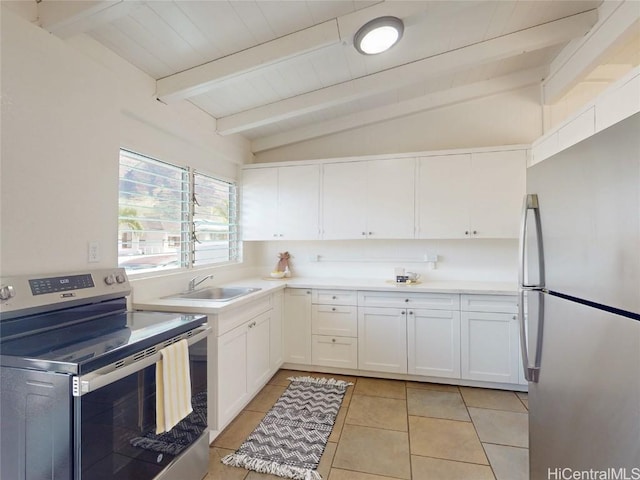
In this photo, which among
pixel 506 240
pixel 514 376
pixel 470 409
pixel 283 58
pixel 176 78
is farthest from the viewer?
pixel 506 240

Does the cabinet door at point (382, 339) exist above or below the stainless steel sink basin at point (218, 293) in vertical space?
below

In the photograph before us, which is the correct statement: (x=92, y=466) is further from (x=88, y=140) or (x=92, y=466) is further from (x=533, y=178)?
(x=533, y=178)

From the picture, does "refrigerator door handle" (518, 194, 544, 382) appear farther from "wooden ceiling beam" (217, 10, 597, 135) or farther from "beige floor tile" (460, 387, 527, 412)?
"wooden ceiling beam" (217, 10, 597, 135)

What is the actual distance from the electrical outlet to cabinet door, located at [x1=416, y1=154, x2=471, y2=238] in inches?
104

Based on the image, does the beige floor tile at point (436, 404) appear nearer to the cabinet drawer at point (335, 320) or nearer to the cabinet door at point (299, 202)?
the cabinet drawer at point (335, 320)

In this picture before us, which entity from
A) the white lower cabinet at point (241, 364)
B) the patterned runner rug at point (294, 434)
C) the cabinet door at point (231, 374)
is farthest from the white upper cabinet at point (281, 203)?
the patterned runner rug at point (294, 434)

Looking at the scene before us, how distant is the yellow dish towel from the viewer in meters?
1.41

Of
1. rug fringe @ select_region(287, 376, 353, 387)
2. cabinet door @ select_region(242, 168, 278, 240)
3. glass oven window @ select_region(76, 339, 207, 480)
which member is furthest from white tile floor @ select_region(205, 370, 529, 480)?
cabinet door @ select_region(242, 168, 278, 240)

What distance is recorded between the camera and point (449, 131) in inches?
133

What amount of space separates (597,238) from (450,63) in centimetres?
208

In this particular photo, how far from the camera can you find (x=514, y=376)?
269 cm

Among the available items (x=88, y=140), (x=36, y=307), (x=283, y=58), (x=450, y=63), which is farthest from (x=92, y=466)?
(x=450, y=63)

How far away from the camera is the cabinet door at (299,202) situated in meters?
3.36

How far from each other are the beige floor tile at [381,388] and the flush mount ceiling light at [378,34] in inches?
107
